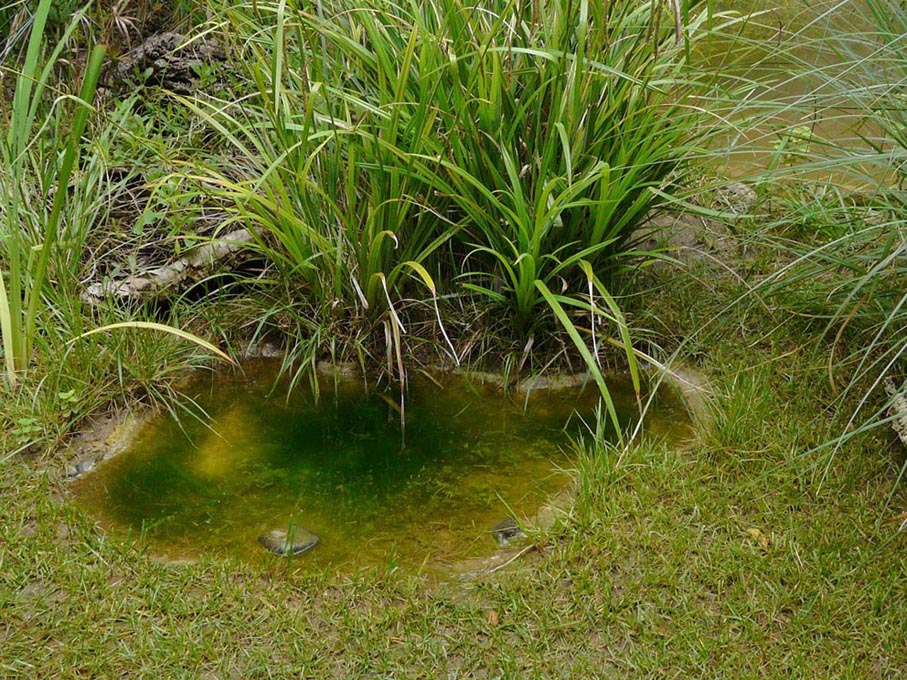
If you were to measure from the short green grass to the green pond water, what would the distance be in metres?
0.10

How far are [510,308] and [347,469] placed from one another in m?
0.70

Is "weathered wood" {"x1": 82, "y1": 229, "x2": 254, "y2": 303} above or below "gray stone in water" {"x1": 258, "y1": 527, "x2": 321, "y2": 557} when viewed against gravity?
above

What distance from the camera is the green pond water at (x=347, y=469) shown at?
2.47 meters

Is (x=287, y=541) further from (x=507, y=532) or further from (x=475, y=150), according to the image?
(x=475, y=150)

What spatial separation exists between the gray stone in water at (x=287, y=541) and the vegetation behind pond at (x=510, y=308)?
0.10 metres

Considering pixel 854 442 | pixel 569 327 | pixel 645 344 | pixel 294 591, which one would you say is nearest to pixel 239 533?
pixel 294 591

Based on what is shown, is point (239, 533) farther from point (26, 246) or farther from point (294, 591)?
point (26, 246)

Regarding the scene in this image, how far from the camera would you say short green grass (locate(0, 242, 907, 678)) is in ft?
7.06

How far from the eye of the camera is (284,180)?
10.2 feet

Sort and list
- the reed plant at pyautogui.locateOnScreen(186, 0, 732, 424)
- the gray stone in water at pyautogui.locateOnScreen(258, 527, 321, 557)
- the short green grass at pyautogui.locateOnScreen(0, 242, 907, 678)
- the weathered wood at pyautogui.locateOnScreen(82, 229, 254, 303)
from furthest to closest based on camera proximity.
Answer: the weathered wood at pyautogui.locateOnScreen(82, 229, 254, 303)
the reed plant at pyautogui.locateOnScreen(186, 0, 732, 424)
the gray stone in water at pyautogui.locateOnScreen(258, 527, 321, 557)
the short green grass at pyautogui.locateOnScreen(0, 242, 907, 678)

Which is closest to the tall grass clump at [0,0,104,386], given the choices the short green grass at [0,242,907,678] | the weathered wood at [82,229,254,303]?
the weathered wood at [82,229,254,303]

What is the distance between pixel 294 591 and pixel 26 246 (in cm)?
141

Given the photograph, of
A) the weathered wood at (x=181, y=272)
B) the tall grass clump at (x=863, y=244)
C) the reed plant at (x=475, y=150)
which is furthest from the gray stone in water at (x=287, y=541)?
the tall grass clump at (x=863, y=244)

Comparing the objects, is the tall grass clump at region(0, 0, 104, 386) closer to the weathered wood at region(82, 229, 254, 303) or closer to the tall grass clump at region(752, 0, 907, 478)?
the weathered wood at region(82, 229, 254, 303)
